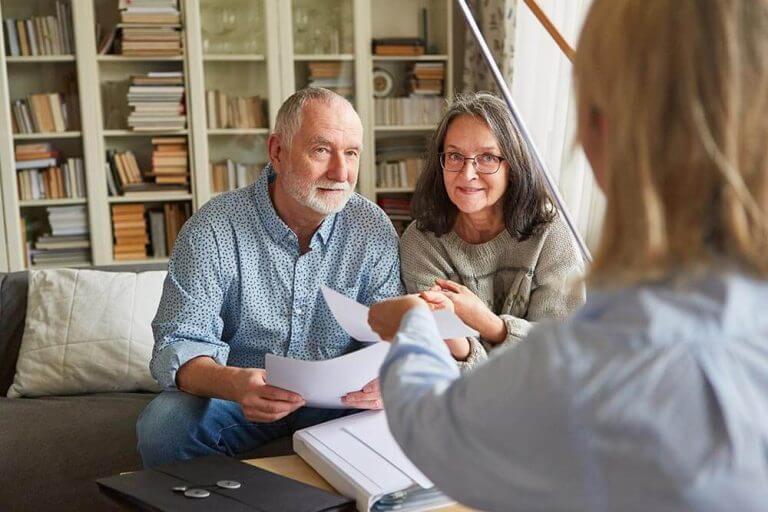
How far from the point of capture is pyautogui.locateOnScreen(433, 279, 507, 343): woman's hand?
1.74 meters

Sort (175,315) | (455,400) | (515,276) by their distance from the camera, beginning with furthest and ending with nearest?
(515,276), (175,315), (455,400)

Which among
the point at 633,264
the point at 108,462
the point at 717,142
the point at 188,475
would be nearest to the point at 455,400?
the point at 633,264

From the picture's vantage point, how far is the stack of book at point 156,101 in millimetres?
3840

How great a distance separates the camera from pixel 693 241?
71 centimetres

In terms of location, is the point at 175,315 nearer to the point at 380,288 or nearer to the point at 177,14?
the point at 380,288

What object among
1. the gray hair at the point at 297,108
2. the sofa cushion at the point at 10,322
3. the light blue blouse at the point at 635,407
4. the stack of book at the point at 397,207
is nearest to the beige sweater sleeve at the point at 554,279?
the gray hair at the point at 297,108

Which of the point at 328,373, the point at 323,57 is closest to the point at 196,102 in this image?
the point at 323,57

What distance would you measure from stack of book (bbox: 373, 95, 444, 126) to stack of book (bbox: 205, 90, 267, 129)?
1.73ft

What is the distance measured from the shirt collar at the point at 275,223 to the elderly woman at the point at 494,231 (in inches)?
7.8

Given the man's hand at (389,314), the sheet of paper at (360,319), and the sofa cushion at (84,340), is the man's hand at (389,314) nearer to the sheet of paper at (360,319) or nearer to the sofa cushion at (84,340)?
the sheet of paper at (360,319)

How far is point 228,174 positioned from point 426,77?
100 cm

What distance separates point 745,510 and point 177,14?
3530mm

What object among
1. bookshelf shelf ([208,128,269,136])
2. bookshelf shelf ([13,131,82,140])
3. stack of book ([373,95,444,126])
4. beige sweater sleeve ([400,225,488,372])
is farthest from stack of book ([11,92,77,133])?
beige sweater sleeve ([400,225,488,372])

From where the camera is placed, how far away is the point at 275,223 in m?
2.00
